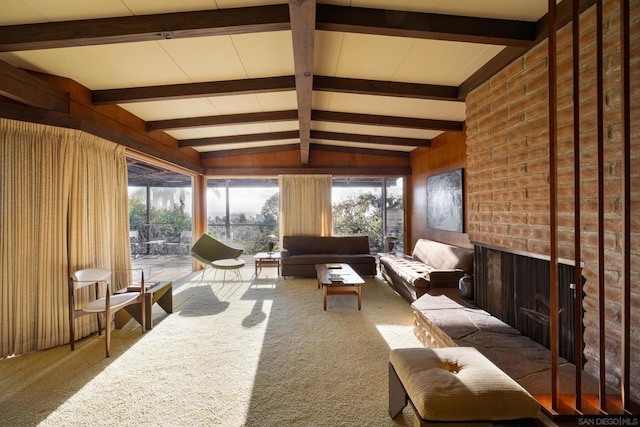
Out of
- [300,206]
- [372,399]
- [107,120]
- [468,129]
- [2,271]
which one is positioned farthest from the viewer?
[300,206]

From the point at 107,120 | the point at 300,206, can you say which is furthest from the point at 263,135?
the point at 107,120

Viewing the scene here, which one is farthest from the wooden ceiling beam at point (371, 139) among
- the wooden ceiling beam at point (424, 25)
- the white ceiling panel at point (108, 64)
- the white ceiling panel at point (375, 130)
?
the wooden ceiling beam at point (424, 25)

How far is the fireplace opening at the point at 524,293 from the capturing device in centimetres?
191

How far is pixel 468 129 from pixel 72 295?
4065 millimetres

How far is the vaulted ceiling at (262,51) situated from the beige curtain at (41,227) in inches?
16.8

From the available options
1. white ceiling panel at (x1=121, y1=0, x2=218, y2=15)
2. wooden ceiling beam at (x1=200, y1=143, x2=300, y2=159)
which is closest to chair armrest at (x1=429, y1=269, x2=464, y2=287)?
white ceiling panel at (x1=121, y1=0, x2=218, y2=15)

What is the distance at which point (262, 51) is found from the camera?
254cm

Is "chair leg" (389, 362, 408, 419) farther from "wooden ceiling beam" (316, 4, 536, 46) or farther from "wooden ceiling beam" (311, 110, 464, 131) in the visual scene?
"wooden ceiling beam" (311, 110, 464, 131)

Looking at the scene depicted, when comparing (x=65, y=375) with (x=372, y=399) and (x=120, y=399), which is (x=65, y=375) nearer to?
(x=120, y=399)

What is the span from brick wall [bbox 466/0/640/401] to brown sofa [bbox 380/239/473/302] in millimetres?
1076

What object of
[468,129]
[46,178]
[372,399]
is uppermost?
[468,129]

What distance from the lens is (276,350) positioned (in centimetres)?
268

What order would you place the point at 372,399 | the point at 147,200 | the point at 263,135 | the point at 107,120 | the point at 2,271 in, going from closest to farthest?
1. the point at 372,399
2. the point at 2,271
3. the point at 107,120
4. the point at 263,135
5. the point at 147,200

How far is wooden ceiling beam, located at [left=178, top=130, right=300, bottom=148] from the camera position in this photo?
17.3ft
